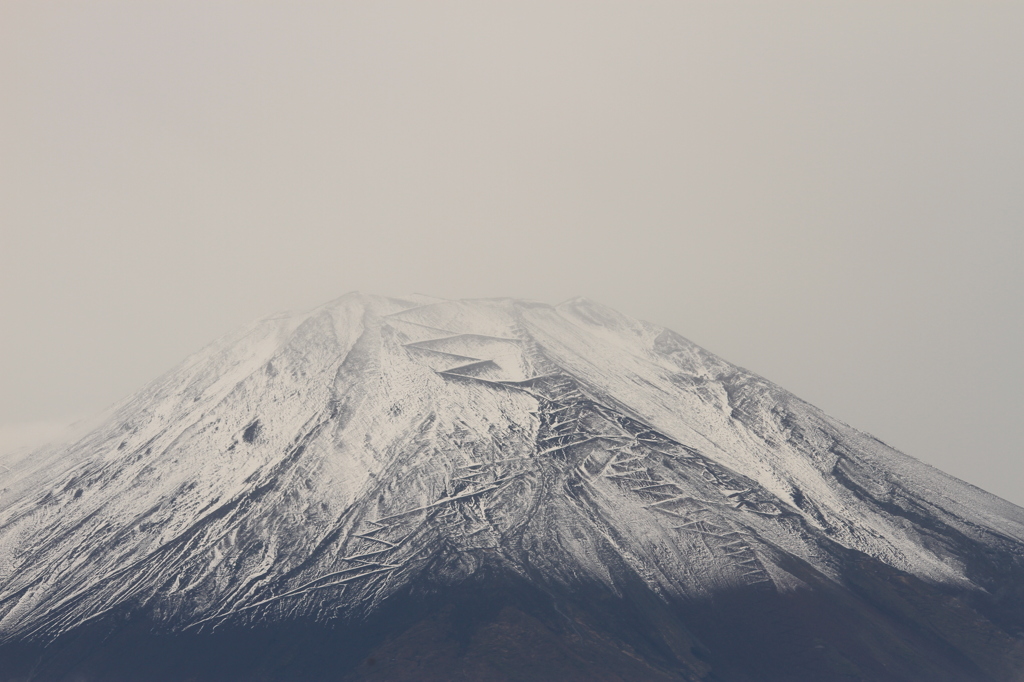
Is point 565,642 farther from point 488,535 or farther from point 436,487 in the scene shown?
point 436,487

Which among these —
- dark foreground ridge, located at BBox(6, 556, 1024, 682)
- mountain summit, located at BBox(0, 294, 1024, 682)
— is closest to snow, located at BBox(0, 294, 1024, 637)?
mountain summit, located at BBox(0, 294, 1024, 682)

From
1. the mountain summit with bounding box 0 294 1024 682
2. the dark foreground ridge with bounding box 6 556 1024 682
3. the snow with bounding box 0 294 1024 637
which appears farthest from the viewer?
the snow with bounding box 0 294 1024 637

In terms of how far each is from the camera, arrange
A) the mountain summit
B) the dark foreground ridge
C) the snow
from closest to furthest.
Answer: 1. the dark foreground ridge
2. the mountain summit
3. the snow

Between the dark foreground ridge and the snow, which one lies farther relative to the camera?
the snow

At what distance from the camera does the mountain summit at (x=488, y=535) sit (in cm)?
6988

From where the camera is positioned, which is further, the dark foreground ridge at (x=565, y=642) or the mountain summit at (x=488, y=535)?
the mountain summit at (x=488, y=535)

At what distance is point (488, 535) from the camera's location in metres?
82.6

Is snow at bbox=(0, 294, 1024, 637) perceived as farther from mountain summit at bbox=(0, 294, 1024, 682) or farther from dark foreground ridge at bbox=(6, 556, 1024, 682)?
dark foreground ridge at bbox=(6, 556, 1024, 682)

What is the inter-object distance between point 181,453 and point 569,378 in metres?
56.6

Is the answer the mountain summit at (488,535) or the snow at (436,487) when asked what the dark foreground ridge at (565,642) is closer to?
the mountain summit at (488,535)

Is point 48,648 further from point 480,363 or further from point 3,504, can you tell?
point 480,363

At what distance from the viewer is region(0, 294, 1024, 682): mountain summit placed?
69875 millimetres

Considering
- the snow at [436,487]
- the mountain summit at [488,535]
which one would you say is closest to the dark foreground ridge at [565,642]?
the mountain summit at [488,535]

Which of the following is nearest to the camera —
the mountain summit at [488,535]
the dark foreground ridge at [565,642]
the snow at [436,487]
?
the dark foreground ridge at [565,642]
